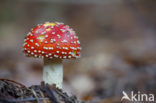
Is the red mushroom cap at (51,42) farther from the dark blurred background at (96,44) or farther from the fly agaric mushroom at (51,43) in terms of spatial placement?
the dark blurred background at (96,44)

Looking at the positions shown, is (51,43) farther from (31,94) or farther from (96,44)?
(96,44)

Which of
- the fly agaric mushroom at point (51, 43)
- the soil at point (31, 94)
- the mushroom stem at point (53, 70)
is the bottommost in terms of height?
the soil at point (31, 94)

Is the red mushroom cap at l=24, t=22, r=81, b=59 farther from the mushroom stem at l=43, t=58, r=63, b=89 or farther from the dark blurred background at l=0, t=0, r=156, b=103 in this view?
the dark blurred background at l=0, t=0, r=156, b=103

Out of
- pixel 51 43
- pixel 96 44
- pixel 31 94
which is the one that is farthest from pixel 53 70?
pixel 96 44

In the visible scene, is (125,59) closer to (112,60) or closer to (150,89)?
(112,60)

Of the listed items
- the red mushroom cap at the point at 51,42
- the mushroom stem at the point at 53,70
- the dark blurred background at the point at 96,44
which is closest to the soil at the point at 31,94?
the red mushroom cap at the point at 51,42
